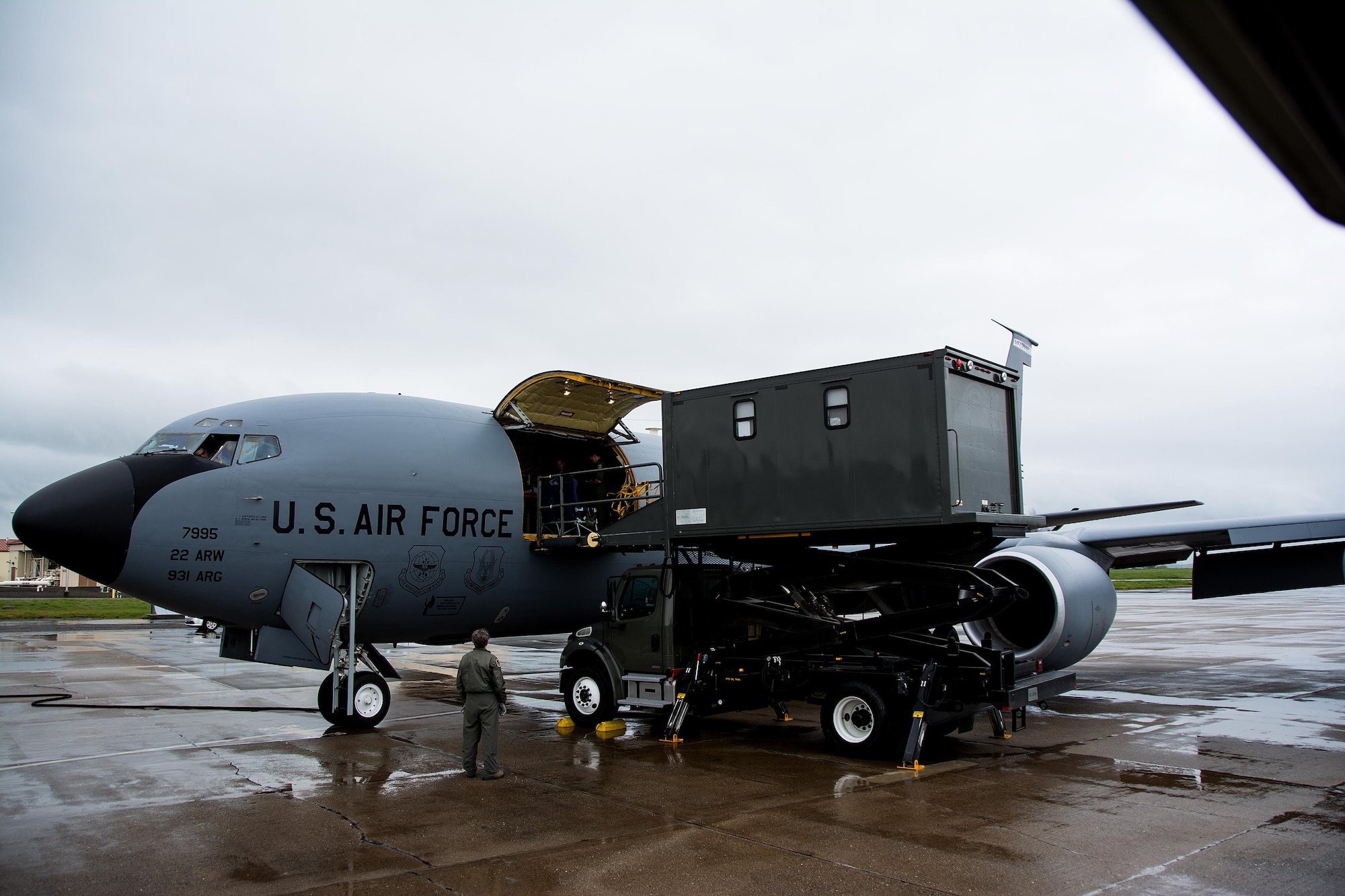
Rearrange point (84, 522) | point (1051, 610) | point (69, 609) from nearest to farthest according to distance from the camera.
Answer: point (84, 522)
point (1051, 610)
point (69, 609)

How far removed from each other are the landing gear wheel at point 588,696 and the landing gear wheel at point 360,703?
2.67 metres

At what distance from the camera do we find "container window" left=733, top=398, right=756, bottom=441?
40.4ft

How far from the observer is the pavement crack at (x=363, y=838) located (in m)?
6.94

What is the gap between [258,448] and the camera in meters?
12.8

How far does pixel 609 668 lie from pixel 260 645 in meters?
5.00

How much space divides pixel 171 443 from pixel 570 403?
6.11 m

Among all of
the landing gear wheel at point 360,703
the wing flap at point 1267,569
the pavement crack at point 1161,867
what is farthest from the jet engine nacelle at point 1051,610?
the landing gear wheel at point 360,703

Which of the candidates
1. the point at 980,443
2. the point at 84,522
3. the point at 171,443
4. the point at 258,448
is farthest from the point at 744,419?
the point at 84,522

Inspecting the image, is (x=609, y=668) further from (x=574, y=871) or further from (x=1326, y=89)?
(x=1326, y=89)

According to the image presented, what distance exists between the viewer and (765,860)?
681cm

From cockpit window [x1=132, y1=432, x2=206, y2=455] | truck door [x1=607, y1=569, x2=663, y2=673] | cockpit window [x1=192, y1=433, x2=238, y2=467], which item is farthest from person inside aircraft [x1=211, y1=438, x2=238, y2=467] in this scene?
truck door [x1=607, y1=569, x2=663, y2=673]

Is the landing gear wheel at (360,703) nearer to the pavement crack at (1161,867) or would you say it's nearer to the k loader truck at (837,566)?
the k loader truck at (837,566)

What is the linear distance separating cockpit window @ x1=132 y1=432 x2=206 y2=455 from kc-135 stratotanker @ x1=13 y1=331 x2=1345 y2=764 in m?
0.03

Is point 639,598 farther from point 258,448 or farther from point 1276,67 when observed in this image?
point 1276,67
